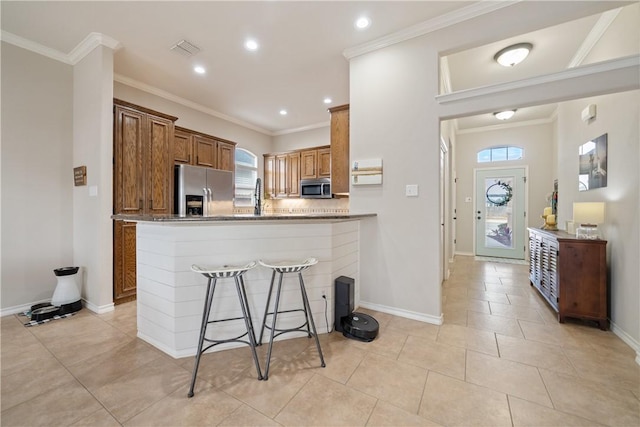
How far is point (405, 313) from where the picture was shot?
111 inches

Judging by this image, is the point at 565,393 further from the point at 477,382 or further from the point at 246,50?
the point at 246,50

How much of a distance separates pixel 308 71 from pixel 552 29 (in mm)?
2873

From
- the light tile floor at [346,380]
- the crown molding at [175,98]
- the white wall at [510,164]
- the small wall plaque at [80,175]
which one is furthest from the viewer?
the white wall at [510,164]

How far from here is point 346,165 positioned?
3.36 m

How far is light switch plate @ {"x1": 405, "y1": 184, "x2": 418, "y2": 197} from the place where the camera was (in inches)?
108

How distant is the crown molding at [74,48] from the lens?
2.85 metres

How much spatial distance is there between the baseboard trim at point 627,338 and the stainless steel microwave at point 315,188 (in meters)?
4.16

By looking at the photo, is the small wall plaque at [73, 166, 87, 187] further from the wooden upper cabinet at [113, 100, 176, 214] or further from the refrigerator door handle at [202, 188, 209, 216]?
the refrigerator door handle at [202, 188, 209, 216]

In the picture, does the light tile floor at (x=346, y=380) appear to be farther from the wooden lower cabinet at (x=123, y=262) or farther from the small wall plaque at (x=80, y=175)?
the small wall plaque at (x=80, y=175)

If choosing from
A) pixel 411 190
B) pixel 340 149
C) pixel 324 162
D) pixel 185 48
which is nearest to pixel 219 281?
pixel 411 190

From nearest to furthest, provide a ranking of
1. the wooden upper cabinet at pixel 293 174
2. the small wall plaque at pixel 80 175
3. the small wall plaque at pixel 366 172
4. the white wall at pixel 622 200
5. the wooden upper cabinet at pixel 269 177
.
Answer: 1. the white wall at pixel 622 200
2. the small wall plaque at pixel 366 172
3. the small wall plaque at pixel 80 175
4. the wooden upper cabinet at pixel 293 174
5. the wooden upper cabinet at pixel 269 177

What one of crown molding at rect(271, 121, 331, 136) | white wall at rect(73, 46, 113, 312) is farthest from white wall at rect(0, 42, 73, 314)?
crown molding at rect(271, 121, 331, 136)

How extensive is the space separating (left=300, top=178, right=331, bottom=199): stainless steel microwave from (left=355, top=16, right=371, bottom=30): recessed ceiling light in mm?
2918

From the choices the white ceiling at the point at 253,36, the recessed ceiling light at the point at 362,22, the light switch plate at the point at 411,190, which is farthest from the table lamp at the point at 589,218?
the recessed ceiling light at the point at 362,22
